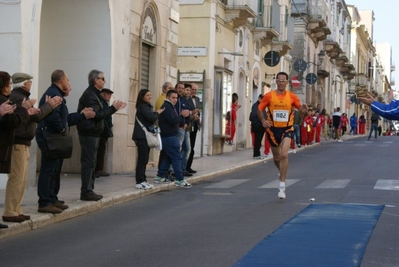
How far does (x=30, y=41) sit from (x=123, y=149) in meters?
5.01

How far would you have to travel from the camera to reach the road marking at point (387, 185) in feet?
53.6

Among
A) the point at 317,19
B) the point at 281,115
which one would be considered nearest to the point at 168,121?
the point at 281,115

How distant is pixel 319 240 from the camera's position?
31.7 feet

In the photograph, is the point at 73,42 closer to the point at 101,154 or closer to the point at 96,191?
the point at 101,154

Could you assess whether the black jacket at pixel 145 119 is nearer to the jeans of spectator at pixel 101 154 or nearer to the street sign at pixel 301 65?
the jeans of spectator at pixel 101 154

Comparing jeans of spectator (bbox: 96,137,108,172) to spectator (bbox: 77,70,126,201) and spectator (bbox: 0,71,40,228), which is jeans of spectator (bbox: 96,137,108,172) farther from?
spectator (bbox: 0,71,40,228)

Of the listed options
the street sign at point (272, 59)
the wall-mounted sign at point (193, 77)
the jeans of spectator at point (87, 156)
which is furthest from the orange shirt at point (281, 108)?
the street sign at point (272, 59)

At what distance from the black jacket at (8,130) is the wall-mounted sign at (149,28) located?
1076cm

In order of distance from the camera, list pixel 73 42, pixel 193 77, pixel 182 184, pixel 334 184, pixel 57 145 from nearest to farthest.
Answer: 1. pixel 57 145
2. pixel 182 184
3. pixel 334 184
4. pixel 73 42
5. pixel 193 77

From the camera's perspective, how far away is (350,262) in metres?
8.30

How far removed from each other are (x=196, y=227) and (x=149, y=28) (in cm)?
1128

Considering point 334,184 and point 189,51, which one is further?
point 189,51

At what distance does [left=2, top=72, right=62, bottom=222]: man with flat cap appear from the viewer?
10.8m

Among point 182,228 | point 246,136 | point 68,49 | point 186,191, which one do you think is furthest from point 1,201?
point 246,136
